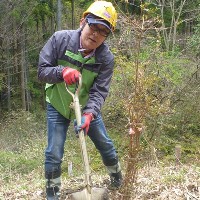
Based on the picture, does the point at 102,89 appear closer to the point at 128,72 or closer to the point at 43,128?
the point at 128,72

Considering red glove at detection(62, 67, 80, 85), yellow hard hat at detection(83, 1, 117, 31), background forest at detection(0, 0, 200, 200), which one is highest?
yellow hard hat at detection(83, 1, 117, 31)

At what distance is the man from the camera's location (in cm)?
342

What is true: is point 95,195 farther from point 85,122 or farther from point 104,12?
point 104,12

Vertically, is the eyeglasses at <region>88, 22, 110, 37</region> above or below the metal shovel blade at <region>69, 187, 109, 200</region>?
above

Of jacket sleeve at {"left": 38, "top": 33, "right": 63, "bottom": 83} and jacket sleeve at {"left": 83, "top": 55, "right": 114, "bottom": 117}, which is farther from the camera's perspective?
jacket sleeve at {"left": 83, "top": 55, "right": 114, "bottom": 117}

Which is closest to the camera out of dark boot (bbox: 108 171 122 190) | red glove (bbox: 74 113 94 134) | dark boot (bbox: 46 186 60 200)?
red glove (bbox: 74 113 94 134)

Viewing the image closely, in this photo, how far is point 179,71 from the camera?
39.9ft

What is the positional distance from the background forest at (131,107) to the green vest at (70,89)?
413mm

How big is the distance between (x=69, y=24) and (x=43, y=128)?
13.0 meters

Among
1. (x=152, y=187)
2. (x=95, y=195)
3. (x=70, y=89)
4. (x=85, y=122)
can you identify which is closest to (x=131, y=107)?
(x=85, y=122)

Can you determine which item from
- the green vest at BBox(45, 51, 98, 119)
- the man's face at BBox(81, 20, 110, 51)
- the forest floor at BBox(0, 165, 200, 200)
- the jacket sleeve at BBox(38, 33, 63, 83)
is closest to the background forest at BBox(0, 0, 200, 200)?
the forest floor at BBox(0, 165, 200, 200)

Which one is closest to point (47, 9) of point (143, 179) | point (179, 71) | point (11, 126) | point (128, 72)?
point (11, 126)

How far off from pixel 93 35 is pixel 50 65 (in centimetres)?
47

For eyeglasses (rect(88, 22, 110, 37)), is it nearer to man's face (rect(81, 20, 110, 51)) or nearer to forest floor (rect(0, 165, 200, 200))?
man's face (rect(81, 20, 110, 51))
